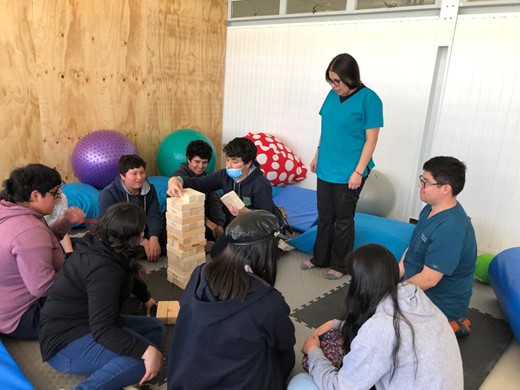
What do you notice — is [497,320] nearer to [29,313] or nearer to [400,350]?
[400,350]

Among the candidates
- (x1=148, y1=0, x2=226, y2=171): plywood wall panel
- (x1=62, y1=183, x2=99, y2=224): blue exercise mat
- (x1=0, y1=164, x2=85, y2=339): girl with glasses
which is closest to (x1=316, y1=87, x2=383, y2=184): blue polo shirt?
(x1=0, y1=164, x2=85, y2=339): girl with glasses

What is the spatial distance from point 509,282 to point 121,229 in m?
2.17

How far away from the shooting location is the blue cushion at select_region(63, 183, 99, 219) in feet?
11.5

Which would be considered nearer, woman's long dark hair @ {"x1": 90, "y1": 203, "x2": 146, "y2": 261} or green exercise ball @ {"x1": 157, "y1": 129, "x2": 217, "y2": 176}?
woman's long dark hair @ {"x1": 90, "y1": 203, "x2": 146, "y2": 261}

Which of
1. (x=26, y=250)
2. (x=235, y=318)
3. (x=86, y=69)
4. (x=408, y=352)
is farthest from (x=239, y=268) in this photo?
(x=86, y=69)

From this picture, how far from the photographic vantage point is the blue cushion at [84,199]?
11.5 ft

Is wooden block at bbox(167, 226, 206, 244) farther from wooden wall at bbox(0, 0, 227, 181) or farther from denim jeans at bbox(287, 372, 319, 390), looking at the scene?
wooden wall at bbox(0, 0, 227, 181)

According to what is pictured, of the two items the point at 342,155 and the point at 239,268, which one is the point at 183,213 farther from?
the point at 239,268

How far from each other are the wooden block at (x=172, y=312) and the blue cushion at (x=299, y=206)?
1688mm

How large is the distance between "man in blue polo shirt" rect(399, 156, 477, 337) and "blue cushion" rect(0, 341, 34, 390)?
184 cm

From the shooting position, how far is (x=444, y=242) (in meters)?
2.05

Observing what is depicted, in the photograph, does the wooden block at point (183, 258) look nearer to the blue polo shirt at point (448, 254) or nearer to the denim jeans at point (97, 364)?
the denim jeans at point (97, 364)

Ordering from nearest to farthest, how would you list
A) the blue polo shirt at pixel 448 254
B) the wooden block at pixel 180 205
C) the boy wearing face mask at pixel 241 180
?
the blue polo shirt at pixel 448 254 < the wooden block at pixel 180 205 < the boy wearing face mask at pixel 241 180

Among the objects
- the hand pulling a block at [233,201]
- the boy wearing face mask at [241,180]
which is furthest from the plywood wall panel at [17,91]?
the hand pulling a block at [233,201]
